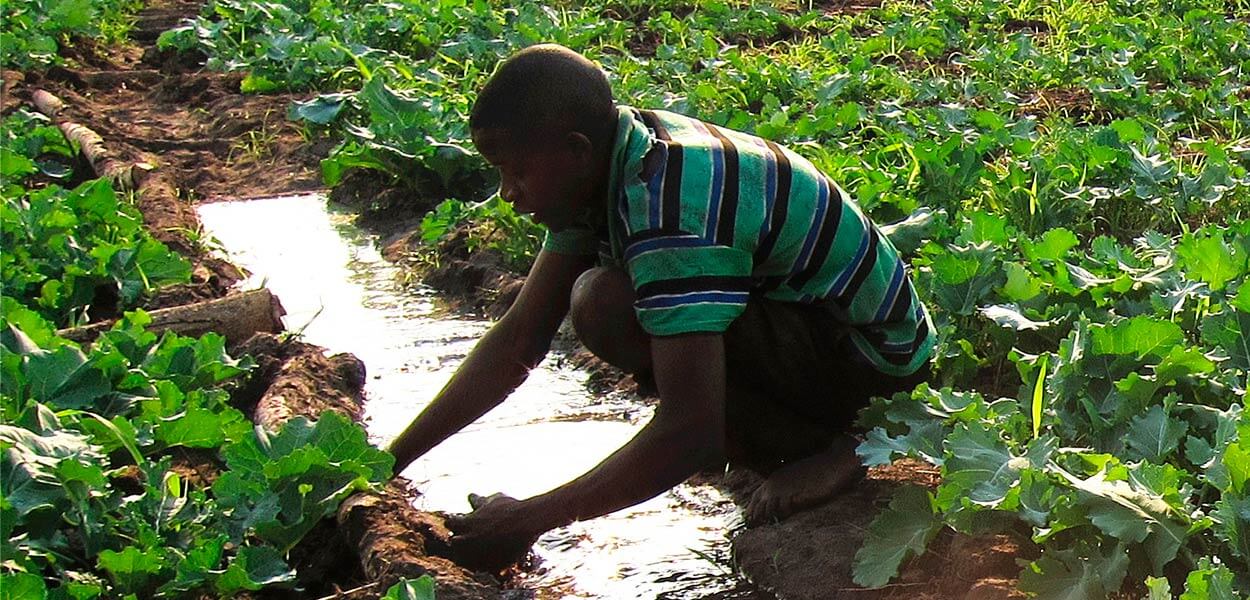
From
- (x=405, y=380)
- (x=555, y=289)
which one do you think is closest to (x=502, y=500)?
(x=555, y=289)

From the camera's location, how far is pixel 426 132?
20.0 feet

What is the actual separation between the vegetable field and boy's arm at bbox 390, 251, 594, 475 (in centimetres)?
24

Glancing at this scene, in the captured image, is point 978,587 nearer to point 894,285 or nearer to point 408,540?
point 894,285

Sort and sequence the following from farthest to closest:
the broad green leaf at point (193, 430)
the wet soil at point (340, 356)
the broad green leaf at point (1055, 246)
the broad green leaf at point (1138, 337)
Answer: the broad green leaf at point (1055, 246) < the broad green leaf at point (193, 430) < the broad green leaf at point (1138, 337) < the wet soil at point (340, 356)

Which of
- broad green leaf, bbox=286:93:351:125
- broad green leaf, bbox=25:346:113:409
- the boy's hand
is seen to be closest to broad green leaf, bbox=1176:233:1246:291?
the boy's hand

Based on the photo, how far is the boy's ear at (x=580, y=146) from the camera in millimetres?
2678

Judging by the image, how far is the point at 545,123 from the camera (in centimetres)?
266

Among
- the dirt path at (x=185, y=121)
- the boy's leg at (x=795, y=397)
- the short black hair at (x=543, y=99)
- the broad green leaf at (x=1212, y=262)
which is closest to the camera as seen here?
the short black hair at (x=543, y=99)

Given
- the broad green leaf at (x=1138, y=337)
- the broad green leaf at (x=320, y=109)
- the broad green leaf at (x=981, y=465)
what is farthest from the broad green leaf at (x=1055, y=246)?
the broad green leaf at (x=320, y=109)

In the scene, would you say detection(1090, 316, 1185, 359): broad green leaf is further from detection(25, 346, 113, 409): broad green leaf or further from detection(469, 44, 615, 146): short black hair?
detection(25, 346, 113, 409): broad green leaf

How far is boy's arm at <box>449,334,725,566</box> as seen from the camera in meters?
2.60

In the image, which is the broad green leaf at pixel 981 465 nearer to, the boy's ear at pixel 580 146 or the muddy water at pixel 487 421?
the muddy water at pixel 487 421

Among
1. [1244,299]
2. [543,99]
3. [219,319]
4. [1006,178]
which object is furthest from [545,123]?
[1006,178]

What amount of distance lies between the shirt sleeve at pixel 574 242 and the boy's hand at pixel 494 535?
1.87 ft
